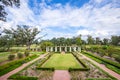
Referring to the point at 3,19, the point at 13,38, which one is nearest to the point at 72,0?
the point at 3,19

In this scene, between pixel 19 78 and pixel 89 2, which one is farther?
pixel 89 2

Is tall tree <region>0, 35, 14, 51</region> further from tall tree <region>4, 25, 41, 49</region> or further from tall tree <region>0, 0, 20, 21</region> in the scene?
tall tree <region>0, 0, 20, 21</region>

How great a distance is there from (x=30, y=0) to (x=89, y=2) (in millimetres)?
7038

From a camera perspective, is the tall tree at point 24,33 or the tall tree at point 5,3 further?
→ the tall tree at point 24,33

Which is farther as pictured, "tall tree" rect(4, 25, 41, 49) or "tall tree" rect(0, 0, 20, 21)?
"tall tree" rect(4, 25, 41, 49)

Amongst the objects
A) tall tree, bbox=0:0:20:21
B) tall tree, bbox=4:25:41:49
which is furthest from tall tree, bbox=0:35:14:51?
tall tree, bbox=0:0:20:21

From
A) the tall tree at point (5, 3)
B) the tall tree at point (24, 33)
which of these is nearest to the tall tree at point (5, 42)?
the tall tree at point (24, 33)

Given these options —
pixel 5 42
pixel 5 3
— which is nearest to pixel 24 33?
pixel 5 42

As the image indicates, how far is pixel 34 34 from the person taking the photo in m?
43.0

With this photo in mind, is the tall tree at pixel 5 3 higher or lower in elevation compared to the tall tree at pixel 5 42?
higher

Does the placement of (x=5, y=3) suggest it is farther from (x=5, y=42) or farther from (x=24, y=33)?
(x=5, y=42)

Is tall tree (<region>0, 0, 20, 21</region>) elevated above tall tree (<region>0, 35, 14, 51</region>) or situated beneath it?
elevated above

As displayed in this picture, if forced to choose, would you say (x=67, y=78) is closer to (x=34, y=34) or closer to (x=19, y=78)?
(x=19, y=78)

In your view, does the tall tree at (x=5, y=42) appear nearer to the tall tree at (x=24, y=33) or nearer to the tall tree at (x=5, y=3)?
the tall tree at (x=24, y=33)
